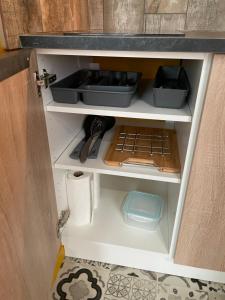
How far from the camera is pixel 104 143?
1.02 meters

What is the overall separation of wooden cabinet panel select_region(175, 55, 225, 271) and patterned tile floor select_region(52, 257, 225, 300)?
14cm

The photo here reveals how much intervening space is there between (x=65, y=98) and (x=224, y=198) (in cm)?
60

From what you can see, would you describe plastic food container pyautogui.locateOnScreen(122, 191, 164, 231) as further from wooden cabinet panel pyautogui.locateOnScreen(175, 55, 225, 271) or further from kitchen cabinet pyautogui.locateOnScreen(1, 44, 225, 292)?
wooden cabinet panel pyautogui.locateOnScreen(175, 55, 225, 271)

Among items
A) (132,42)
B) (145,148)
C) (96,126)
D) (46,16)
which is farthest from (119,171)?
(46,16)

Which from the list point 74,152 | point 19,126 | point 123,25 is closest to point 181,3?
point 123,25

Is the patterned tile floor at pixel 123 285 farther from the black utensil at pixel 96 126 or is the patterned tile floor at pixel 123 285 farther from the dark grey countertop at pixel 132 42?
the dark grey countertop at pixel 132 42

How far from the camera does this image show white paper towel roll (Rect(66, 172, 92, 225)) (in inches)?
36.8

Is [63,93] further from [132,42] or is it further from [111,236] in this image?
[111,236]

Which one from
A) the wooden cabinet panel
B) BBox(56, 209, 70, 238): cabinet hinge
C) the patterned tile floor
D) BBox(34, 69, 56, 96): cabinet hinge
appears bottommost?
the patterned tile floor

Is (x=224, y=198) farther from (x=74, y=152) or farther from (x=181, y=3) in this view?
(x=181, y=3)

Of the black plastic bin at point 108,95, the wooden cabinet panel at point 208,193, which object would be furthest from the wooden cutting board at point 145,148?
the black plastic bin at point 108,95

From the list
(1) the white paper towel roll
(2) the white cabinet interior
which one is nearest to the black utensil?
(2) the white cabinet interior

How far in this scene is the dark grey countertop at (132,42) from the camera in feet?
1.72

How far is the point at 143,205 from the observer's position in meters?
1.11
